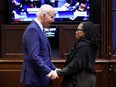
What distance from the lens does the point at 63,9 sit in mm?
4336

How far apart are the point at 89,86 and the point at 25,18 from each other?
5.90ft

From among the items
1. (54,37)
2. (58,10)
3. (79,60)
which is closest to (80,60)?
(79,60)

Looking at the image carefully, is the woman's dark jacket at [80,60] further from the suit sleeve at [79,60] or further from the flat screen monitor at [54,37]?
the flat screen monitor at [54,37]

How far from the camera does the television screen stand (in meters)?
4.29

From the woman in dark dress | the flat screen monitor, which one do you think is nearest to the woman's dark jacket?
the woman in dark dress

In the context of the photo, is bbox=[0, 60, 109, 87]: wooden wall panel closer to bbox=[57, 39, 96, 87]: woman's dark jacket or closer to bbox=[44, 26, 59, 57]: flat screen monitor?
bbox=[44, 26, 59, 57]: flat screen monitor

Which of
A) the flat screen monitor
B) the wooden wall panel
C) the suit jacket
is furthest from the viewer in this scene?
the flat screen monitor

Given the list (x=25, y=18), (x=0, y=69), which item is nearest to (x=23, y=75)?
(x=0, y=69)

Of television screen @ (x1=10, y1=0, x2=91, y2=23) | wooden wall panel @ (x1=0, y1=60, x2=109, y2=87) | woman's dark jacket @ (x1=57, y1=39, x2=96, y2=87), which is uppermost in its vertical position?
television screen @ (x1=10, y1=0, x2=91, y2=23)

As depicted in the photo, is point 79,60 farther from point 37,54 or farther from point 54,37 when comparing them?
point 54,37

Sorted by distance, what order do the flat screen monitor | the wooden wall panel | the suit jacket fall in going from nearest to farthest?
the suit jacket → the wooden wall panel → the flat screen monitor

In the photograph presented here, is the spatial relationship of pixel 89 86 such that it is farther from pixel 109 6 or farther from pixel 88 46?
pixel 109 6

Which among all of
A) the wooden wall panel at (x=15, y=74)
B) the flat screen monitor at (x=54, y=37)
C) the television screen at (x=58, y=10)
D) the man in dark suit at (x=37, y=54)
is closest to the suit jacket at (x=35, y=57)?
the man in dark suit at (x=37, y=54)

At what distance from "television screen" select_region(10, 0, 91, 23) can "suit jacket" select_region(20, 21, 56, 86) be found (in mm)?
1415
